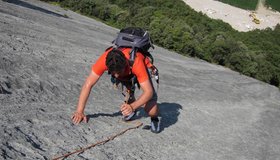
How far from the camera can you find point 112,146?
7742 mm

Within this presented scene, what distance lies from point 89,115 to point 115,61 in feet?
8.05

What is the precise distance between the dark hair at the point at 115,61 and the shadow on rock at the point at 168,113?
11.1 feet

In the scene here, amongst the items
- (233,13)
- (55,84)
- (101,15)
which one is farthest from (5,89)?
(233,13)

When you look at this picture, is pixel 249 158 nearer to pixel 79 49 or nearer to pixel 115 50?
pixel 115 50

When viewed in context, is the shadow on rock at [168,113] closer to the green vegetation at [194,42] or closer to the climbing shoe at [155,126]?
the climbing shoe at [155,126]

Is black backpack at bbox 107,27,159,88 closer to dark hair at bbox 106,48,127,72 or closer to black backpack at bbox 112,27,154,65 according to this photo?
black backpack at bbox 112,27,154,65

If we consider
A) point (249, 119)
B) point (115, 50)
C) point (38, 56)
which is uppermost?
point (115, 50)

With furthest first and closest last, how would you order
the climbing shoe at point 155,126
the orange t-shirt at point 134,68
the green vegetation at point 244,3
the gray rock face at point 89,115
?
the green vegetation at point 244,3, the climbing shoe at point 155,126, the orange t-shirt at point 134,68, the gray rock face at point 89,115

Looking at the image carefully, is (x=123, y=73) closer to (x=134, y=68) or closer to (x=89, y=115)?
(x=134, y=68)

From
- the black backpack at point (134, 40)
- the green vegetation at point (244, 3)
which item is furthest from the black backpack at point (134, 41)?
the green vegetation at point (244, 3)

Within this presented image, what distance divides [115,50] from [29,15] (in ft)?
54.9

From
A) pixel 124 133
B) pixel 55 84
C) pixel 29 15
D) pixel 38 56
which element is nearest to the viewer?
pixel 124 133

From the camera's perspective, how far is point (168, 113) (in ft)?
40.1

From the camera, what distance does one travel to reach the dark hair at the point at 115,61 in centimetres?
703
